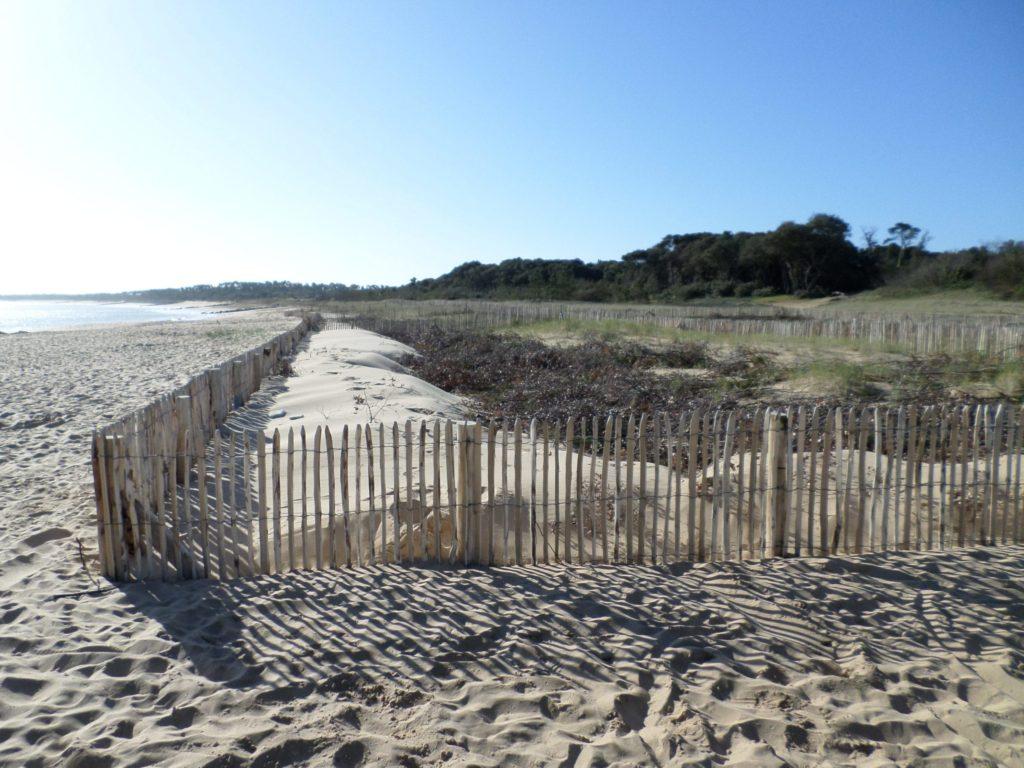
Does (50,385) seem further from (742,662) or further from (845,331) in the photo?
(845,331)

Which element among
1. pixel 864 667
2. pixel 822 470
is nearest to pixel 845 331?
pixel 822 470

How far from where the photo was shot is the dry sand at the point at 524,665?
2.55 metres

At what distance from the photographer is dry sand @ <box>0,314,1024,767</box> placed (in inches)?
101

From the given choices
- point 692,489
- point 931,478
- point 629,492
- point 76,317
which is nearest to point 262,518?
point 629,492

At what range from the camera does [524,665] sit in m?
3.09

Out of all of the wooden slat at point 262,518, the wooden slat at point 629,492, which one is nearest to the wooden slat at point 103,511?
the wooden slat at point 262,518

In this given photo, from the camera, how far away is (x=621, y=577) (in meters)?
4.02

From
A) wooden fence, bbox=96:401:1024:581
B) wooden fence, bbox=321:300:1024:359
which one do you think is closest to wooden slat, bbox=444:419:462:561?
wooden fence, bbox=96:401:1024:581

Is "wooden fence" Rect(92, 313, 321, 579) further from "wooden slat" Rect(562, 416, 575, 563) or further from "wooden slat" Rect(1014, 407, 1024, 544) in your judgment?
"wooden slat" Rect(1014, 407, 1024, 544)

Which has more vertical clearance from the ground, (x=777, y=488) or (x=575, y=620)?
(x=777, y=488)

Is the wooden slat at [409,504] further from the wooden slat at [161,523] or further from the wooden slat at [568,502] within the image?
the wooden slat at [161,523]

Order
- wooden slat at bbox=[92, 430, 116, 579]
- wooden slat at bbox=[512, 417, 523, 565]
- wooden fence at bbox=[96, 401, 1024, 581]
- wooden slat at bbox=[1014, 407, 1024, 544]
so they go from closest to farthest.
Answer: wooden slat at bbox=[92, 430, 116, 579] → wooden fence at bbox=[96, 401, 1024, 581] → wooden slat at bbox=[512, 417, 523, 565] → wooden slat at bbox=[1014, 407, 1024, 544]

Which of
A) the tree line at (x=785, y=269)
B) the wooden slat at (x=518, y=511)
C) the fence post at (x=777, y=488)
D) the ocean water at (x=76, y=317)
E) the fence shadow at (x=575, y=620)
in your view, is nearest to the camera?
the fence shadow at (x=575, y=620)

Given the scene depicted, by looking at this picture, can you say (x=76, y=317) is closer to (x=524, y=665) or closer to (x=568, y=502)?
(x=568, y=502)
